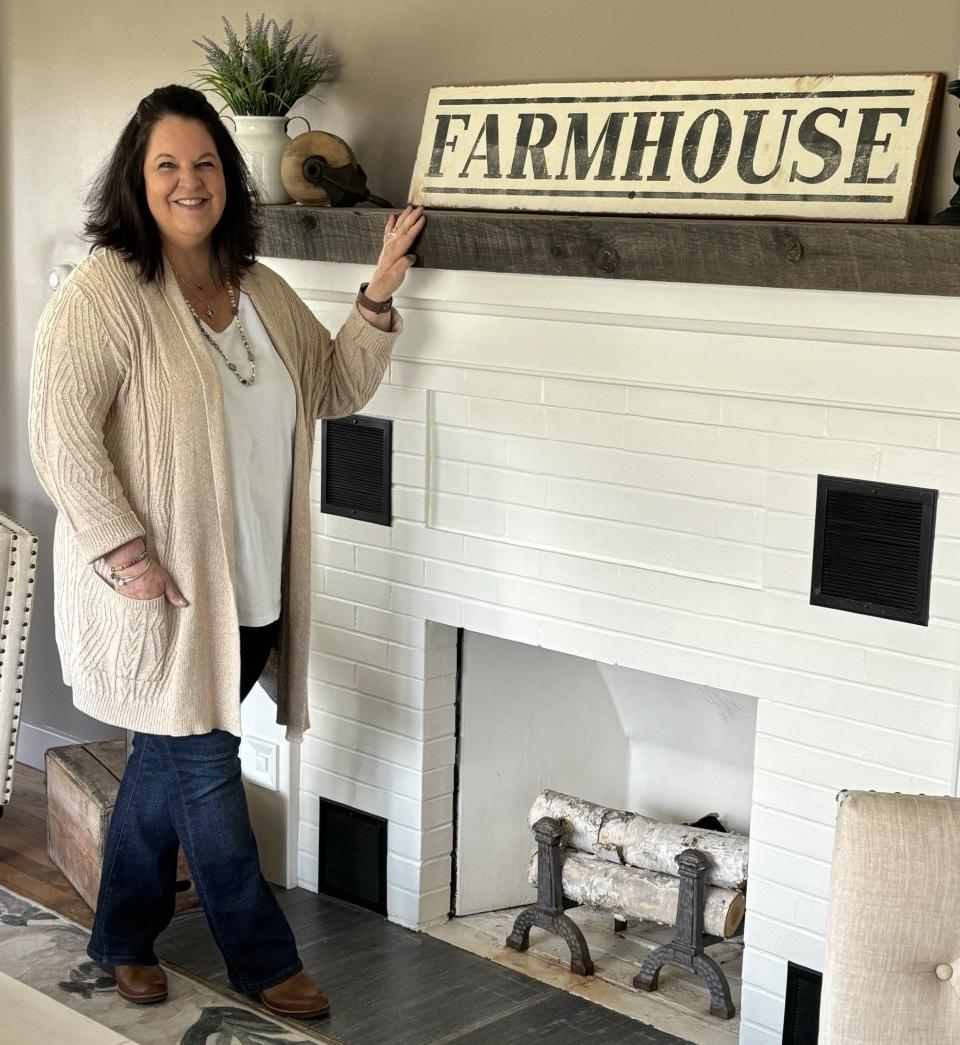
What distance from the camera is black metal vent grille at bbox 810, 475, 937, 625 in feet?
7.40

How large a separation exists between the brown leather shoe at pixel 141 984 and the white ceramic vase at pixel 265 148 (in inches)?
59.6

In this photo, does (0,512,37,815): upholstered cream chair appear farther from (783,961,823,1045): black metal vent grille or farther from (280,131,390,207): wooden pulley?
(783,961,823,1045): black metal vent grille

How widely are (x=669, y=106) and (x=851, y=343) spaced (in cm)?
52

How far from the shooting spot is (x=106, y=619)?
2.51 metres

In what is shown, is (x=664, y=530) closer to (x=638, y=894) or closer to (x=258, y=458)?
(x=258, y=458)

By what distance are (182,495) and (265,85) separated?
0.94m

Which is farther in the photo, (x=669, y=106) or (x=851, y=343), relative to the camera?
(x=669, y=106)

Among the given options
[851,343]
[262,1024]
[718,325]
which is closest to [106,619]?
[262,1024]

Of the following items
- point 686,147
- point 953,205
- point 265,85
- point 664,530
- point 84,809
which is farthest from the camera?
point 84,809

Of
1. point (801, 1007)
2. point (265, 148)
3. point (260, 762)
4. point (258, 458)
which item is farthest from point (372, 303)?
point (801, 1007)

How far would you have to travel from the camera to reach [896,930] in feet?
5.28

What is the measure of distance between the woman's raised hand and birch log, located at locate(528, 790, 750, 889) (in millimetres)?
1143

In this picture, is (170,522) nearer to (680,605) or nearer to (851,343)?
(680,605)

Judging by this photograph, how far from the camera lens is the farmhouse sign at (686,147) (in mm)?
2221
